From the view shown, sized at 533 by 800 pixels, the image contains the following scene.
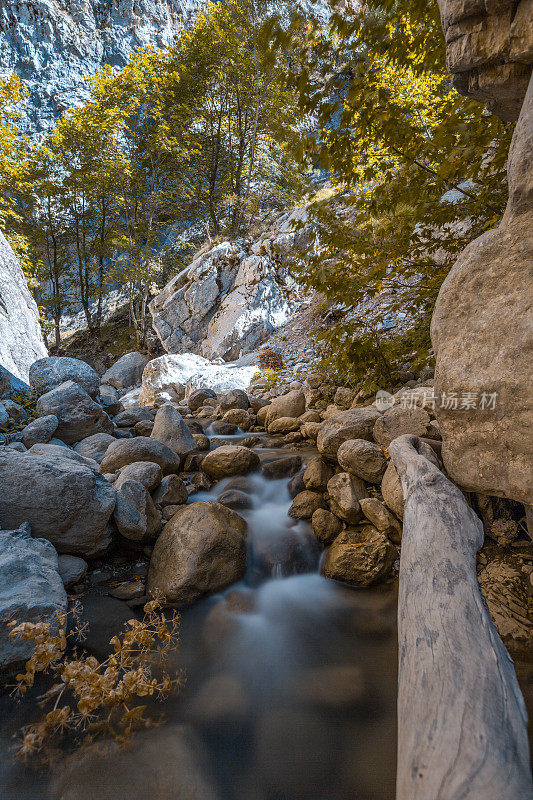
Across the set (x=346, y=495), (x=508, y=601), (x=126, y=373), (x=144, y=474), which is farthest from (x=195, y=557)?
(x=126, y=373)

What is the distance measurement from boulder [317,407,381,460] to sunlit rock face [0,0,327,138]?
36126mm

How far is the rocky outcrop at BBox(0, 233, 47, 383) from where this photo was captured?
6.89 metres

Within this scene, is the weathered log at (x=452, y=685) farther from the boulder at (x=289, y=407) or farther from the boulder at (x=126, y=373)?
the boulder at (x=126, y=373)

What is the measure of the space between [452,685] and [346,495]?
7.64 ft

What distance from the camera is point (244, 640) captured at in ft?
8.98

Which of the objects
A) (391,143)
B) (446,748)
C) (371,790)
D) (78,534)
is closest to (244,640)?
(371,790)

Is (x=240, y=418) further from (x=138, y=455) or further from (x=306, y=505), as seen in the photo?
(x=306, y=505)

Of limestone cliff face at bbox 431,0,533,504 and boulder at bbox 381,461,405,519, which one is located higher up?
limestone cliff face at bbox 431,0,533,504

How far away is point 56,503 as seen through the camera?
302 centimetres

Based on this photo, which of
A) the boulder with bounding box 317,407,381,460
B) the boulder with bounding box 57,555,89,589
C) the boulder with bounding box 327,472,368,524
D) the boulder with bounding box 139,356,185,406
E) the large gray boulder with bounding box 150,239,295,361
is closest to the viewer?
the boulder with bounding box 57,555,89,589

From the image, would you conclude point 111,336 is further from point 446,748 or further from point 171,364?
point 446,748

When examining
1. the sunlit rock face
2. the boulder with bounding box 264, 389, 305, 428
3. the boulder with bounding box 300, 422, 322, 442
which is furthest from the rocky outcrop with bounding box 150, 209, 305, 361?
the sunlit rock face

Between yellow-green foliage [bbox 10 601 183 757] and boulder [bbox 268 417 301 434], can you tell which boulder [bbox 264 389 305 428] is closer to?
boulder [bbox 268 417 301 434]

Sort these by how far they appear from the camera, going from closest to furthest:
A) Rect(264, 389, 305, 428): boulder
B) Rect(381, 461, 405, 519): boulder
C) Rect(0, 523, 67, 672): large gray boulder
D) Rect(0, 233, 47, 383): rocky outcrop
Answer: Rect(0, 523, 67, 672): large gray boulder → Rect(381, 461, 405, 519): boulder → Rect(264, 389, 305, 428): boulder → Rect(0, 233, 47, 383): rocky outcrop
